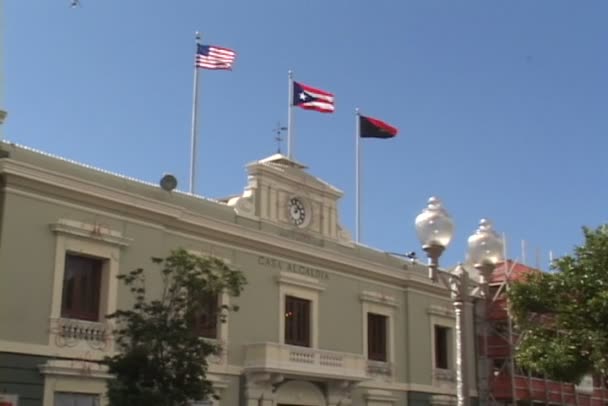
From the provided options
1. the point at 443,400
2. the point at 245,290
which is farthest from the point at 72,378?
the point at 443,400

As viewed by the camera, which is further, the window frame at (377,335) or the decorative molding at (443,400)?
the decorative molding at (443,400)

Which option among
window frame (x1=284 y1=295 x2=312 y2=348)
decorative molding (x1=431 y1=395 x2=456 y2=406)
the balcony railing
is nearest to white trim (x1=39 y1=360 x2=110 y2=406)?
the balcony railing

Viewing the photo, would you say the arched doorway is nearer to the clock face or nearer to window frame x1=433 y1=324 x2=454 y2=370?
the clock face

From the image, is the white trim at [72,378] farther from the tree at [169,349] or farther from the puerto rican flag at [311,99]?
the puerto rican flag at [311,99]

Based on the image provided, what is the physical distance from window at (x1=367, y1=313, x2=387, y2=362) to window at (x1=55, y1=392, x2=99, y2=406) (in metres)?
10.3

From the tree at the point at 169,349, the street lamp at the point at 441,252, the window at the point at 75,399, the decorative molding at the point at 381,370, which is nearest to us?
the street lamp at the point at 441,252

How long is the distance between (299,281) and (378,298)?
3.64 m

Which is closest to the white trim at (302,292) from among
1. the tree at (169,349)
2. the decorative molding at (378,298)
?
the decorative molding at (378,298)

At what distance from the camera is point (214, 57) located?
28.3 metres

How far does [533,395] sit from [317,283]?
11.1 metres

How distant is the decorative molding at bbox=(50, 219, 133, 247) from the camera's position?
71.2ft

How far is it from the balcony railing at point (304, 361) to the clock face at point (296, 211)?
376cm

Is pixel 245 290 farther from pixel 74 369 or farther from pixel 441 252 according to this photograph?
pixel 441 252

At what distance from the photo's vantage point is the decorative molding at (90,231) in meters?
21.7
